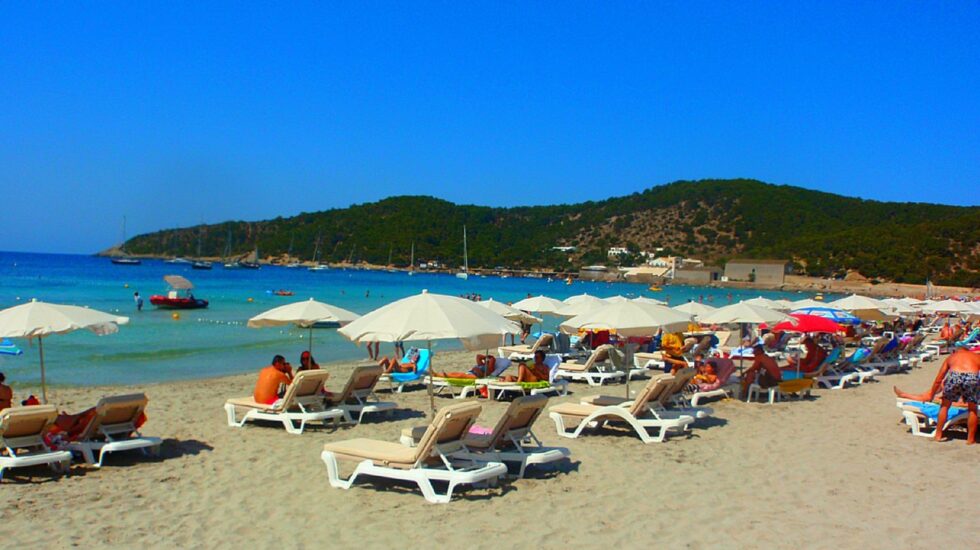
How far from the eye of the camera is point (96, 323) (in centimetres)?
759

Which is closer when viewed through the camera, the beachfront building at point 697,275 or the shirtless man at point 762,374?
the shirtless man at point 762,374

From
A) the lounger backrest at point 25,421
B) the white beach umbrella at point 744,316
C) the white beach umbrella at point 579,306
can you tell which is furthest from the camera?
the white beach umbrella at point 579,306

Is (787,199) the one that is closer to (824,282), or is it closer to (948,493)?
(824,282)

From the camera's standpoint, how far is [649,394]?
28.0ft

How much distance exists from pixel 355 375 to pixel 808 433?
17.3 feet

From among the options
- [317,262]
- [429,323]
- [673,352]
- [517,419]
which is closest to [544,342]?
[673,352]

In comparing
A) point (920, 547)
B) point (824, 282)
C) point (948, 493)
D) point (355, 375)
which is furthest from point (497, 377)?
point (824, 282)

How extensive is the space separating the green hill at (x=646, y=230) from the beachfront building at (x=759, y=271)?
381 centimetres

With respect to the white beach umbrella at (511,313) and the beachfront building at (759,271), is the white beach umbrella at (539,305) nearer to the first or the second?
the white beach umbrella at (511,313)

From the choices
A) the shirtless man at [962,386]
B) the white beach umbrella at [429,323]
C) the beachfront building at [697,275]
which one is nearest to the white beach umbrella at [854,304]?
the shirtless man at [962,386]

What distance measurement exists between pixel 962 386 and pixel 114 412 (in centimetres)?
852

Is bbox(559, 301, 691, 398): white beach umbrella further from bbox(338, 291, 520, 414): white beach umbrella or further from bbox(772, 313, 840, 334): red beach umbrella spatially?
bbox(772, 313, 840, 334): red beach umbrella

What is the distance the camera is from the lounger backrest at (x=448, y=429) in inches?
240

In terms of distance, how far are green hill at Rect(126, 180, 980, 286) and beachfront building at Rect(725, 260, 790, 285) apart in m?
3.81
